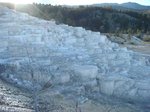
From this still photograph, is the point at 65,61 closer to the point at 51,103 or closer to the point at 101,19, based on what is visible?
the point at 51,103

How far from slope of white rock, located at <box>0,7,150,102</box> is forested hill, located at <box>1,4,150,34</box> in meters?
18.0

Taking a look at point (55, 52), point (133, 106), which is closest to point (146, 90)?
point (133, 106)

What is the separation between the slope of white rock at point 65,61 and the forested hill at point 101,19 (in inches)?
710

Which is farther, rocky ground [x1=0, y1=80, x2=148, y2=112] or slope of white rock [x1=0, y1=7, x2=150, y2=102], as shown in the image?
slope of white rock [x1=0, y1=7, x2=150, y2=102]

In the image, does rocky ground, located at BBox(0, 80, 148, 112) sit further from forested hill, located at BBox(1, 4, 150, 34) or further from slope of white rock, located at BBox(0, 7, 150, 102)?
forested hill, located at BBox(1, 4, 150, 34)

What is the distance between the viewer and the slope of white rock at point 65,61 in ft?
33.5

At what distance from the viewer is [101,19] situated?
36875 millimetres

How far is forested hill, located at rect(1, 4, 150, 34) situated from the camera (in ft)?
109

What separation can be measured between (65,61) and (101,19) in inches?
1025

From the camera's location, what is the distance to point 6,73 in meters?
9.99

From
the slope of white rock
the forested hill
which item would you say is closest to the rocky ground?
the slope of white rock

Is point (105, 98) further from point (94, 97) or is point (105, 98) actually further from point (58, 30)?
point (58, 30)

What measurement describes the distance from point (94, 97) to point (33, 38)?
273cm

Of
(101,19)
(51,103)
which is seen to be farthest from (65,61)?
(101,19)
